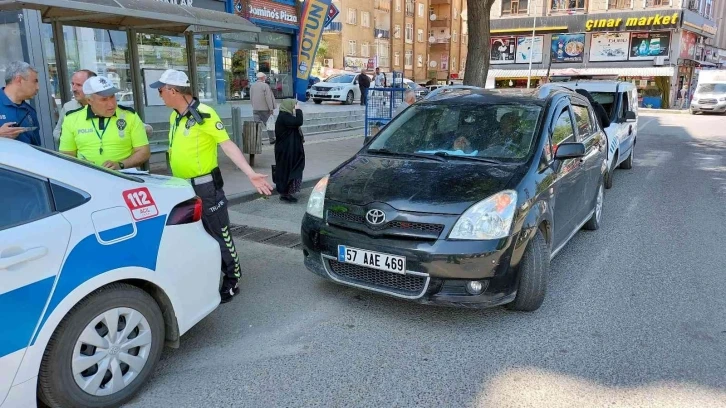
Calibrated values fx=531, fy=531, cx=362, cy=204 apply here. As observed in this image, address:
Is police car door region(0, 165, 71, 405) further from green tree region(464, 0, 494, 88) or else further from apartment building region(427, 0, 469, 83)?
apartment building region(427, 0, 469, 83)

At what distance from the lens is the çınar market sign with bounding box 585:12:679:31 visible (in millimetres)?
38594

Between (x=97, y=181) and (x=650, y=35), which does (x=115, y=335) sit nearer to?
(x=97, y=181)

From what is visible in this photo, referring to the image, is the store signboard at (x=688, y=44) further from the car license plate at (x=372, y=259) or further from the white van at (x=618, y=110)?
the car license plate at (x=372, y=259)

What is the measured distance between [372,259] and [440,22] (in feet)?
189

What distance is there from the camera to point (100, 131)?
408cm

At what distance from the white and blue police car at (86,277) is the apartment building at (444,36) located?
181ft

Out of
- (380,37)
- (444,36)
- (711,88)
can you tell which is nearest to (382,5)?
(380,37)

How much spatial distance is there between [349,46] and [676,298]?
44.1 metres

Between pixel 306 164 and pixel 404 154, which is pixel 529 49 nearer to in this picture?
pixel 306 164

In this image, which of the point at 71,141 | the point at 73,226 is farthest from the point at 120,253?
the point at 71,141

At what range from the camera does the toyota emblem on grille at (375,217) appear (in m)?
3.71

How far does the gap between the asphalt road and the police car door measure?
80 centimetres

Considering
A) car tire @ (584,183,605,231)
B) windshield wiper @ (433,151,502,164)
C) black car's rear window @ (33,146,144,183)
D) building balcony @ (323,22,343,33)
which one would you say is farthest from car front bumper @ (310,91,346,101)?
building balcony @ (323,22,343,33)

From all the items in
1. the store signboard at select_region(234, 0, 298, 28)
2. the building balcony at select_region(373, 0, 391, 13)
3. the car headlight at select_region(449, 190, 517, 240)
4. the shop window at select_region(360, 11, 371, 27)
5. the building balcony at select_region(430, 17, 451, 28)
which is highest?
the building balcony at select_region(373, 0, 391, 13)
